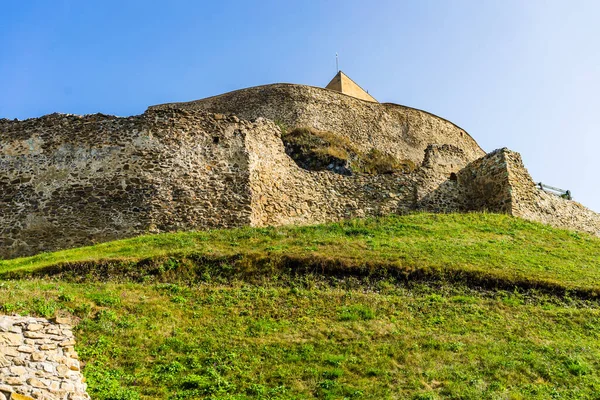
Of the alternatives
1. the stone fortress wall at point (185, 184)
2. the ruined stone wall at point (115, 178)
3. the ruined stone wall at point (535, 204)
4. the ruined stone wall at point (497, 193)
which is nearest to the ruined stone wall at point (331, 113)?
the ruined stone wall at point (535, 204)

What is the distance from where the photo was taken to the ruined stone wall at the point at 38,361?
8.69m

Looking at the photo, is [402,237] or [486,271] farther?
[402,237]

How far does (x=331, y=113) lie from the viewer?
35688 mm

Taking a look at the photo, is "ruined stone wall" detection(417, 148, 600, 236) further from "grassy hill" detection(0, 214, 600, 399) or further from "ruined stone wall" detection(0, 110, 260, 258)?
"ruined stone wall" detection(0, 110, 260, 258)

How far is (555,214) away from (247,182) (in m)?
12.8

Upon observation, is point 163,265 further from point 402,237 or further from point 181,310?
point 402,237

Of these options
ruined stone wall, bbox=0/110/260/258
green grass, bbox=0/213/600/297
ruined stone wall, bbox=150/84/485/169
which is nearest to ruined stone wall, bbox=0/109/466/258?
ruined stone wall, bbox=0/110/260/258

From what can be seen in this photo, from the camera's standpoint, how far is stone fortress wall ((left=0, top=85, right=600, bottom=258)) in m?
20.4

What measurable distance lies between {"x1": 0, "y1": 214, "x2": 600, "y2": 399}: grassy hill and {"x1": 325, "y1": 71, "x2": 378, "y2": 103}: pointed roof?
24393mm

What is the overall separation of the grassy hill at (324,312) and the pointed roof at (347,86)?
960 inches

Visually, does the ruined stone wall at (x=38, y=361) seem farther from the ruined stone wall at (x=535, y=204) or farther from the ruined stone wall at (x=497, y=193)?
the ruined stone wall at (x=535, y=204)

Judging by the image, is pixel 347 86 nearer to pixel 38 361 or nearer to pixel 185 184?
pixel 185 184

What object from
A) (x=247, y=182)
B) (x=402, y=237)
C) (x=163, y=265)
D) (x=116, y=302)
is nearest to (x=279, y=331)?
(x=116, y=302)

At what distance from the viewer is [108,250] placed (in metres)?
17.3
